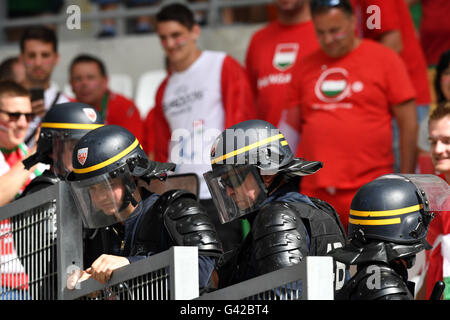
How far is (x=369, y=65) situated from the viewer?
22.0 feet

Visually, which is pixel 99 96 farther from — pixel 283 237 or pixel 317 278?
pixel 317 278

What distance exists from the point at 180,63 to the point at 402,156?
74.5 inches

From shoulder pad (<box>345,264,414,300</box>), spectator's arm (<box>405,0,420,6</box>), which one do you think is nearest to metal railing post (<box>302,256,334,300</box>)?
shoulder pad (<box>345,264,414,300</box>)

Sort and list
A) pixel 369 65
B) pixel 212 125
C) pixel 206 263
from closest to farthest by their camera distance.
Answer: pixel 206 263
pixel 369 65
pixel 212 125

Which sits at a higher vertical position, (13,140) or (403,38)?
(403,38)

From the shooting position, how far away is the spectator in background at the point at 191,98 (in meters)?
7.18

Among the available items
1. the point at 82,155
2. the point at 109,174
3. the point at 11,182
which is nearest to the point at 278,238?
the point at 109,174

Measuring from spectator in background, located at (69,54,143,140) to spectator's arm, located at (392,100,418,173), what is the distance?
253 cm

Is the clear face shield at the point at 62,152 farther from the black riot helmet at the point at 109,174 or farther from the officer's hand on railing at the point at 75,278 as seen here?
the officer's hand on railing at the point at 75,278

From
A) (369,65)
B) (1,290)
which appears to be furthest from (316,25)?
(1,290)

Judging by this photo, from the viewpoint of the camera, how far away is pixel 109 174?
484cm

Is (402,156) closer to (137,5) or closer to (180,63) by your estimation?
(180,63)

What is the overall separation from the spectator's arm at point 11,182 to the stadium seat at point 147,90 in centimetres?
418

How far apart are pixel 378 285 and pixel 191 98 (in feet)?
12.4
